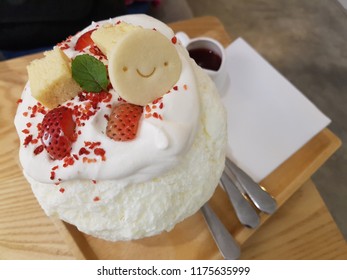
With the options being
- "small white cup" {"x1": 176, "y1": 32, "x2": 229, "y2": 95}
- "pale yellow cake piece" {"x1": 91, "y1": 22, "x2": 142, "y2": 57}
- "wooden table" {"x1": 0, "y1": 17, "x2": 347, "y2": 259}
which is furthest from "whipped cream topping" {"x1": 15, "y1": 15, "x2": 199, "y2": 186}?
"small white cup" {"x1": 176, "y1": 32, "x2": 229, "y2": 95}

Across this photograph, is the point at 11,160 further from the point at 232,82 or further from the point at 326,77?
the point at 326,77

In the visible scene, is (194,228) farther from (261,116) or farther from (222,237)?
(261,116)

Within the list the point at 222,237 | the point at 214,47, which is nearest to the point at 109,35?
the point at 214,47

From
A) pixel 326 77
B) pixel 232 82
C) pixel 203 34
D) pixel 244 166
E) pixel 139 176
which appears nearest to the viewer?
pixel 139 176

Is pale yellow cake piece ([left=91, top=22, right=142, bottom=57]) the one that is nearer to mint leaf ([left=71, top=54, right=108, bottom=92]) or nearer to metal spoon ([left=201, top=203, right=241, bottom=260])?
mint leaf ([left=71, top=54, right=108, bottom=92])

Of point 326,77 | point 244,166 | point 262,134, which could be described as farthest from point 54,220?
point 326,77

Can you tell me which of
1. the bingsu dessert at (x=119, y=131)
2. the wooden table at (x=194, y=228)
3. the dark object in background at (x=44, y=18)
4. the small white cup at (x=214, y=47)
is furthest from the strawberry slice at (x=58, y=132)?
the dark object in background at (x=44, y=18)
